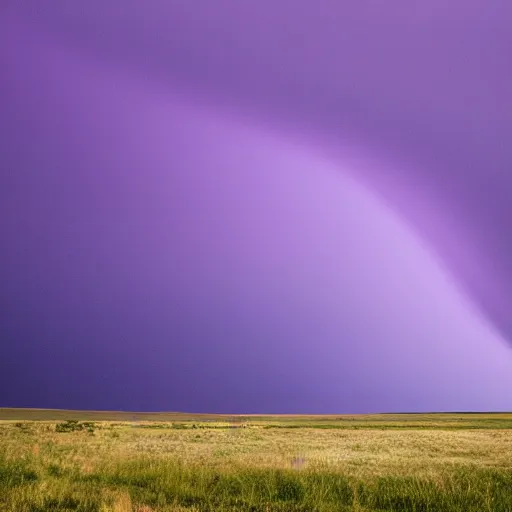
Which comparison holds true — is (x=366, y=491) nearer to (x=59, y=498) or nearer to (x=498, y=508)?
(x=498, y=508)

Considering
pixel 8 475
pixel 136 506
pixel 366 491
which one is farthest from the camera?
pixel 8 475

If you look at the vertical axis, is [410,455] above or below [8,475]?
below

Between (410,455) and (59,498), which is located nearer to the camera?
(59,498)

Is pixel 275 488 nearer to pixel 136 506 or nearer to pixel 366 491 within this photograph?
pixel 366 491

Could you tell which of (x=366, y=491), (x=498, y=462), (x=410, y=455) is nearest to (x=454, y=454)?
(x=410, y=455)

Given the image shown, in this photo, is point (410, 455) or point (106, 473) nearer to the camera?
point (106, 473)

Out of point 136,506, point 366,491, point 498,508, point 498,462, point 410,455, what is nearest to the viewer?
point 136,506

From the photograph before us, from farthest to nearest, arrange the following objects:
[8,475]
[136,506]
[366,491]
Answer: [8,475] < [366,491] < [136,506]

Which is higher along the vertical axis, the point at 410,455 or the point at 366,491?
the point at 366,491

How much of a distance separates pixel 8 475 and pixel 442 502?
10370 mm

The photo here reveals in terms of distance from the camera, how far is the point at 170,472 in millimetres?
13477

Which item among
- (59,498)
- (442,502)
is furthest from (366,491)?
(59,498)

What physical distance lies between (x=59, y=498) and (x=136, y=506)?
1.81 metres

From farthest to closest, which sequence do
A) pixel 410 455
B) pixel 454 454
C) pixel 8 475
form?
pixel 454 454
pixel 410 455
pixel 8 475
